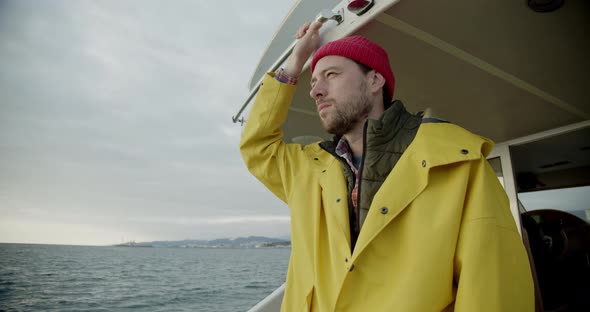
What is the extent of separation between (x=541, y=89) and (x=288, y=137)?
2107mm

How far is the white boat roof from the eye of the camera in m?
1.49

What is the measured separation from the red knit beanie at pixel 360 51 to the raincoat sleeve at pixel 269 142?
31cm

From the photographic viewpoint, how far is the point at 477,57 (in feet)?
6.14

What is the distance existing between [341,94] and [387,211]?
643 mm

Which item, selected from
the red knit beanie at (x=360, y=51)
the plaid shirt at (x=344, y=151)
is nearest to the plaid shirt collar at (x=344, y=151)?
the plaid shirt at (x=344, y=151)

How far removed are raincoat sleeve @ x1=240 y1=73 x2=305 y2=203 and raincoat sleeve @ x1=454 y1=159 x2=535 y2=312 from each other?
34.4 inches

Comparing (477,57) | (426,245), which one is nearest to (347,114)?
(426,245)

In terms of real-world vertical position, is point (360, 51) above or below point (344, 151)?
above

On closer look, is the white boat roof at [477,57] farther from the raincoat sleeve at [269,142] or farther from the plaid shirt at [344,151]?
the raincoat sleeve at [269,142]

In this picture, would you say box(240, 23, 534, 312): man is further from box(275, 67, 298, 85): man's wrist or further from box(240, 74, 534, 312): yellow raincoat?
box(275, 67, 298, 85): man's wrist

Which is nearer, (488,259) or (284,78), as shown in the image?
(488,259)

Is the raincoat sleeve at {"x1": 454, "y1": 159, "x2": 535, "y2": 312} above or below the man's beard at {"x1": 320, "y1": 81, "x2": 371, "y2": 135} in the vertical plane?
below

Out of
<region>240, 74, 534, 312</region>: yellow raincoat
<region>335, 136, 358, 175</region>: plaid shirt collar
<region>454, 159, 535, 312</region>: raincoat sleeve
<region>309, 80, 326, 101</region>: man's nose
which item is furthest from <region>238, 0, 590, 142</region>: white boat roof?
<region>454, 159, 535, 312</region>: raincoat sleeve

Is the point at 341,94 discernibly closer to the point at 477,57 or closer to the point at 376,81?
the point at 376,81
